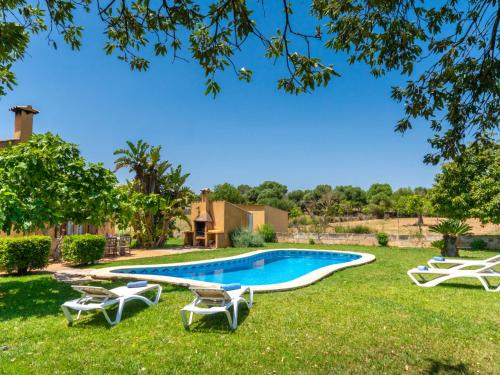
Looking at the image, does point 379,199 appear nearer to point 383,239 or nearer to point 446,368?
point 383,239

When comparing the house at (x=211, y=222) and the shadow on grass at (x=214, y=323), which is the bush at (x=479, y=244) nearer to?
the house at (x=211, y=222)

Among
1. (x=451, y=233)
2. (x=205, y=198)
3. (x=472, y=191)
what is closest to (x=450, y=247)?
(x=451, y=233)

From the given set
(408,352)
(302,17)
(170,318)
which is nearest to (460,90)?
(302,17)

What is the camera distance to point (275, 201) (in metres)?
52.9

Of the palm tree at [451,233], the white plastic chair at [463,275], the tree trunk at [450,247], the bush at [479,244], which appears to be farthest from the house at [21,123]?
the bush at [479,244]

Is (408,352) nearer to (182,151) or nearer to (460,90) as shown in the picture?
(460,90)

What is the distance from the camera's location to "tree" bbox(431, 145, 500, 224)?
55.2ft

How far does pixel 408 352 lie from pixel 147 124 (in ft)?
58.2

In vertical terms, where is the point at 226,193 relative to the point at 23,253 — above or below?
above

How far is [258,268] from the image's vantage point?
15.4 meters

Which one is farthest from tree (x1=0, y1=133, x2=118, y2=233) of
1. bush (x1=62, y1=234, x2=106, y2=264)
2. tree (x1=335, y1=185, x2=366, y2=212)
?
tree (x1=335, y1=185, x2=366, y2=212)

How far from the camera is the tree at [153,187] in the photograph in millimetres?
20891

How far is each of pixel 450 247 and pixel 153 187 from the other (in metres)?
17.5

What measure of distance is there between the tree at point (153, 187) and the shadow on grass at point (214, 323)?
592 inches
